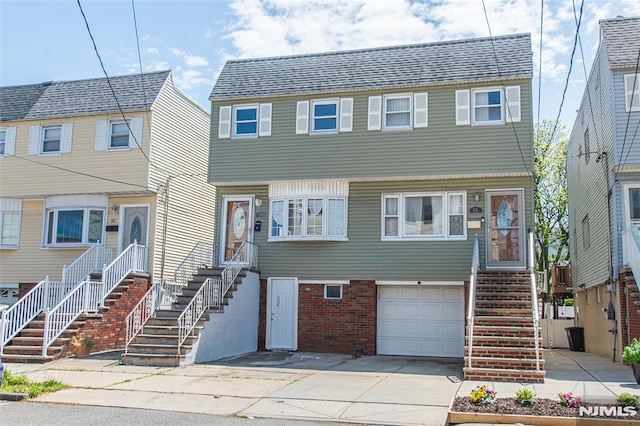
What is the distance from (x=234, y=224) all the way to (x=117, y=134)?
17.6 feet

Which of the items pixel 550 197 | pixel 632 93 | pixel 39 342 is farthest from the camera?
pixel 550 197

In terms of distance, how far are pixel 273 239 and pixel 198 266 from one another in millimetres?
2504

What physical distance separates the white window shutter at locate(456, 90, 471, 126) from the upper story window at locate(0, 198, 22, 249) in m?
15.5

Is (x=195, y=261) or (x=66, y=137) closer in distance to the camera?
(x=195, y=261)

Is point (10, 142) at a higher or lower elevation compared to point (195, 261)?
higher

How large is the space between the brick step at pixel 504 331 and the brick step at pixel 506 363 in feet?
3.36

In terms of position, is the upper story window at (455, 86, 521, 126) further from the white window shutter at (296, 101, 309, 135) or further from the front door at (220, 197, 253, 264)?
the front door at (220, 197, 253, 264)

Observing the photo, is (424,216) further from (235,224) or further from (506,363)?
(506,363)


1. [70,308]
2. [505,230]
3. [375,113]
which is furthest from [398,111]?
[70,308]

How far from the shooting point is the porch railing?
16375 millimetres

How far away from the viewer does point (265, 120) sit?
20094mm

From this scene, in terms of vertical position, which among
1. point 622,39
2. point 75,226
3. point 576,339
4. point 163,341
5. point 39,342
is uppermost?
point 622,39

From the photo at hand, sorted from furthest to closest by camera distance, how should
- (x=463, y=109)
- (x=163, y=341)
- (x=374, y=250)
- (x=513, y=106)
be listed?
(x=374, y=250), (x=463, y=109), (x=513, y=106), (x=163, y=341)

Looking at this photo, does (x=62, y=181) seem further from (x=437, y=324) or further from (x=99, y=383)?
(x=437, y=324)
